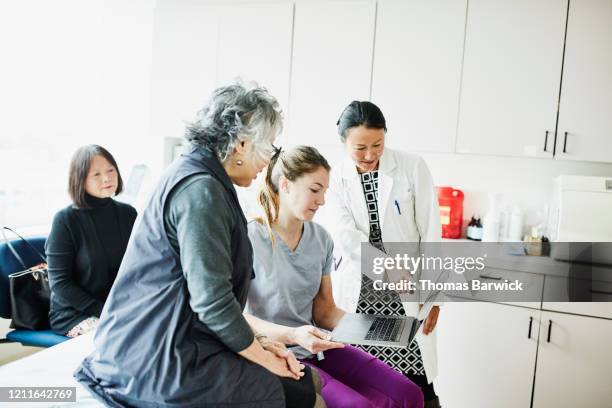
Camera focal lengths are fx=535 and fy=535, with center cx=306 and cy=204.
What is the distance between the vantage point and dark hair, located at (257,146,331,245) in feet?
5.18

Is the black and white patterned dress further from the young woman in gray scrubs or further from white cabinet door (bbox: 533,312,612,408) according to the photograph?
white cabinet door (bbox: 533,312,612,408)

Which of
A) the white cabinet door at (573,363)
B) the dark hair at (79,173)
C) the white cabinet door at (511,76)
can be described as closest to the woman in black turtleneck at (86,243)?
the dark hair at (79,173)

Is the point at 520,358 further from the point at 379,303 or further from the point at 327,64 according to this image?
the point at 327,64

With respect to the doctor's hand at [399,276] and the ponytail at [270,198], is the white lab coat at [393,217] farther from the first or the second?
the ponytail at [270,198]

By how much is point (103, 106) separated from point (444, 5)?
2106 mm

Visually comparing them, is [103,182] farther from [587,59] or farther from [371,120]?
[587,59]

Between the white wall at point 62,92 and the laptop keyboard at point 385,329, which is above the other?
the white wall at point 62,92

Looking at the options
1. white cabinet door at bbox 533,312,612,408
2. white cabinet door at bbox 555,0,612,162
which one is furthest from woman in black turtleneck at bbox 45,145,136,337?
white cabinet door at bbox 555,0,612,162

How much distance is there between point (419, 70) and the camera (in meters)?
2.69

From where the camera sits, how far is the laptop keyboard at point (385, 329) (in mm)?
1412

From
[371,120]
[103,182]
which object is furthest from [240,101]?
[103,182]

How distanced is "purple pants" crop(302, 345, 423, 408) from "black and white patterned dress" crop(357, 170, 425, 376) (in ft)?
1.51

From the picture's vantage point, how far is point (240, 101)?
1144mm

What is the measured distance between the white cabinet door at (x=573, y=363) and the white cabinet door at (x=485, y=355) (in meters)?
0.05
